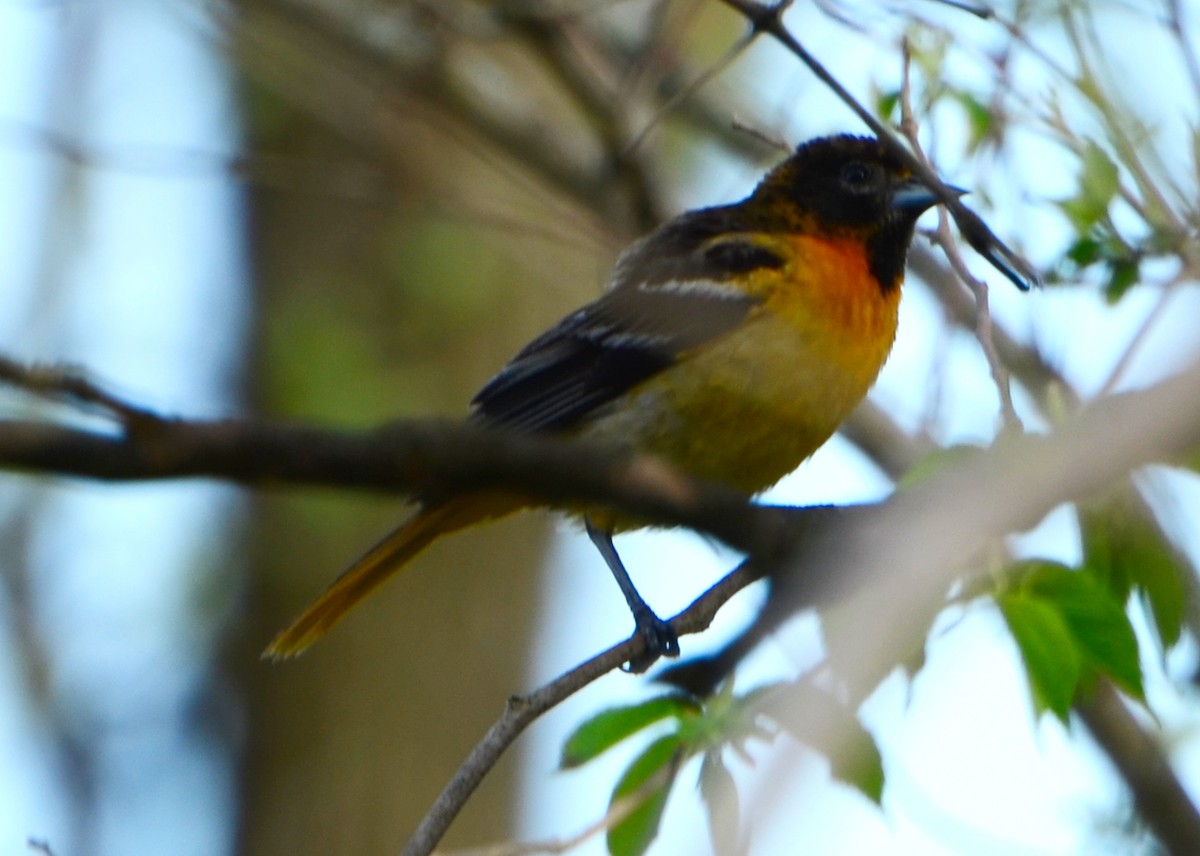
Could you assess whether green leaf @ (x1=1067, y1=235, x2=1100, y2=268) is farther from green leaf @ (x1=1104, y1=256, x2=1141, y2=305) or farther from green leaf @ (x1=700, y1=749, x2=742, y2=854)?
green leaf @ (x1=700, y1=749, x2=742, y2=854)

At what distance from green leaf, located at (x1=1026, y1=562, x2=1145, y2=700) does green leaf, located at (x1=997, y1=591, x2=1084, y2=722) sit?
25mm

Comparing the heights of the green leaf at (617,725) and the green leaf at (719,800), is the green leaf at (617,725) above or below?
above

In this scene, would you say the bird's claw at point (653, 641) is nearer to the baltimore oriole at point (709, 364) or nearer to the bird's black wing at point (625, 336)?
the baltimore oriole at point (709, 364)

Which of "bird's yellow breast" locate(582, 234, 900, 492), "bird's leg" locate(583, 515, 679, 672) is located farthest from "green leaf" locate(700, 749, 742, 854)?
"bird's yellow breast" locate(582, 234, 900, 492)

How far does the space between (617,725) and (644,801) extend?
16 cm

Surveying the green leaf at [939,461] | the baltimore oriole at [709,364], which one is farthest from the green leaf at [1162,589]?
the baltimore oriole at [709,364]

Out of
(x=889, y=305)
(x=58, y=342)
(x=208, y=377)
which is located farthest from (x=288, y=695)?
(x=889, y=305)

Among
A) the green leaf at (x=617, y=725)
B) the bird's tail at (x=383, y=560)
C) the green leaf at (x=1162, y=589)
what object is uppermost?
the bird's tail at (x=383, y=560)

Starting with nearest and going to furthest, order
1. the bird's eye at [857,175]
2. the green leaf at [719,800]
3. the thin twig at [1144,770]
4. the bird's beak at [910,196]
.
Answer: the green leaf at [719,800], the thin twig at [1144,770], the bird's beak at [910,196], the bird's eye at [857,175]

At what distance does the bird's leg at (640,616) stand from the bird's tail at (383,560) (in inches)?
14.0

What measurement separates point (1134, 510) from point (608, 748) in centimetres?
117

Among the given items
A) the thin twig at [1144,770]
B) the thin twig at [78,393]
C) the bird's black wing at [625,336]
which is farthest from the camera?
the bird's black wing at [625,336]

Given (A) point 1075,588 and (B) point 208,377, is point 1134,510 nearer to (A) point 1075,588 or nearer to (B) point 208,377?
(A) point 1075,588

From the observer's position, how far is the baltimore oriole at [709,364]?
4691mm
